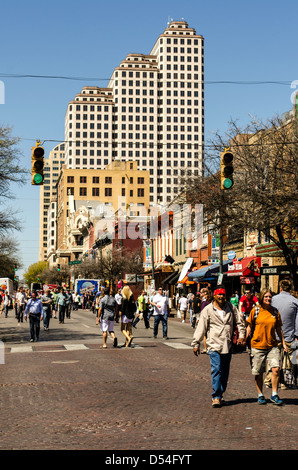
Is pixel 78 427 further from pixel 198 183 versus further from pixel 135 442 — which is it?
pixel 198 183

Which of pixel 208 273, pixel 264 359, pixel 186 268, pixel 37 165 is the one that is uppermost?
pixel 37 165

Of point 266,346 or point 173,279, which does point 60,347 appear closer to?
point 266,346

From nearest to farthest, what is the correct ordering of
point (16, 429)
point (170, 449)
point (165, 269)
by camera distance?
point (170, 449) → point (16, 429) → point (165, 269)

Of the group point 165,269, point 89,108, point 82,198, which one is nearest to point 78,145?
point 89,108

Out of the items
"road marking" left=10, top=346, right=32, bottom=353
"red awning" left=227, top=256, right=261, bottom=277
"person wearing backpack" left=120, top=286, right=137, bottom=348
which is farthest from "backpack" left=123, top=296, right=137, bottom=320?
"red awning" left=227, top=256, right=261, bottom=277

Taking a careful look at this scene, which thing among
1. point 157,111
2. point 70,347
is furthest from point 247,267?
point 157,111

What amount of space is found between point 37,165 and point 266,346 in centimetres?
799

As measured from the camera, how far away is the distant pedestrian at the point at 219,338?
31.6 ft

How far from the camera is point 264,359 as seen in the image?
9867mm

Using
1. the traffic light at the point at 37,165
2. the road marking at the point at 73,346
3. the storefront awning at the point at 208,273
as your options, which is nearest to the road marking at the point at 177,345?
the road marking at the point at 73,346

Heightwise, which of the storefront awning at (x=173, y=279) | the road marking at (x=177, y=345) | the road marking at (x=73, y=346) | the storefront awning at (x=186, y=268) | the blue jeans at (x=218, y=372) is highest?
the storefront awning at (x=186, y=268)

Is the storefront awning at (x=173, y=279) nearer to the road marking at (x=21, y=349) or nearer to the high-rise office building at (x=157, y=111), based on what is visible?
the road marking at (x=21, y=349)

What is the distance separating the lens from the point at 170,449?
6961 mm
